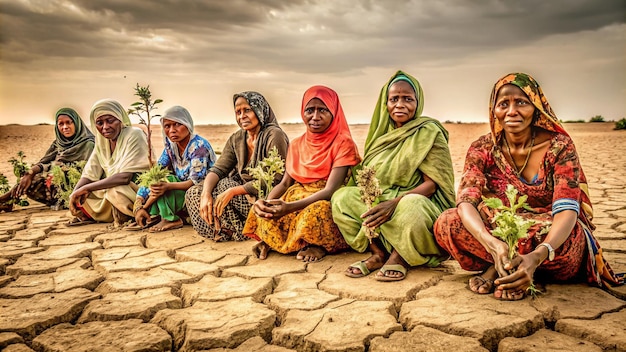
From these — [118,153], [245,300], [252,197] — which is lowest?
[245,300]

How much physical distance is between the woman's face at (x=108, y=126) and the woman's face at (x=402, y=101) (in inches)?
134

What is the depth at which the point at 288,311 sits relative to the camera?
2.83m

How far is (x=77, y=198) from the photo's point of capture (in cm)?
550

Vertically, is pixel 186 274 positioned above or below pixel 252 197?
below

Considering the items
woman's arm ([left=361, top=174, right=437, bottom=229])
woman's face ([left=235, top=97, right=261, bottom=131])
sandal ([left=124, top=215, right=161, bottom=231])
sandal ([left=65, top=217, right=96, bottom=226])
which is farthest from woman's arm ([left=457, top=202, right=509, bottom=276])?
sandal ([left=65, top=217, right=96, bottom=226])

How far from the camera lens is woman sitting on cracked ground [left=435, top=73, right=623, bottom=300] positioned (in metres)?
2.73

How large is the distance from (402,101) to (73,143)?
4821mm

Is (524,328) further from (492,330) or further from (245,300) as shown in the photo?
(245,300)

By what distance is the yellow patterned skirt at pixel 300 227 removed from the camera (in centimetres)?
377

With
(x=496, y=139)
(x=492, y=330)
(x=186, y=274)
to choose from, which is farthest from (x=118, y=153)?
(x=492, y=330)

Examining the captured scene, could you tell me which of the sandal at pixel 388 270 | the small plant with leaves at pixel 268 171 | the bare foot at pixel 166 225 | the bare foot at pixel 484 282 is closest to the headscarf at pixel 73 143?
the bare foot at pixel 166 225

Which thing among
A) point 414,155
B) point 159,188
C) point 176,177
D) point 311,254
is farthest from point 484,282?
point 176,177

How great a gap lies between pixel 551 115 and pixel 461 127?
27766mm

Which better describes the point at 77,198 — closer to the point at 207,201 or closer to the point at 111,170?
the point at 111,170
